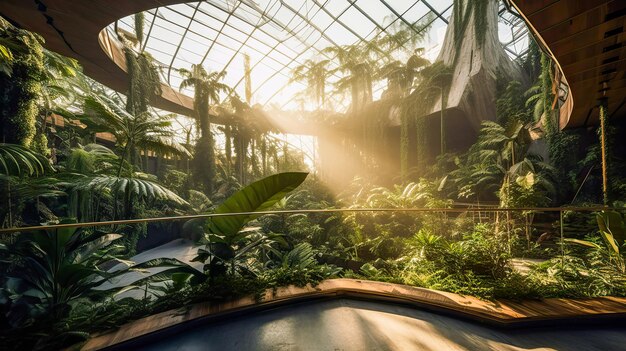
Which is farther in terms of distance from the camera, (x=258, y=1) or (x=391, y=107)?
(x=391, y=107)

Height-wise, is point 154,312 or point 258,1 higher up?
point 258,1

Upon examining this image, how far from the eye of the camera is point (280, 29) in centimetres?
1648

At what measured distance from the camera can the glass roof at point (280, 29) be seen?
48.4 feet

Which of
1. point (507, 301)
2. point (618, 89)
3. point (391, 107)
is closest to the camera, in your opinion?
point (507, 301)

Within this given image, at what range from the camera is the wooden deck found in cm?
208

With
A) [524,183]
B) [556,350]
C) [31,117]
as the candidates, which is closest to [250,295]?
[556,350]

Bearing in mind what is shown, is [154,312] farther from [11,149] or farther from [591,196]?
[591,196]

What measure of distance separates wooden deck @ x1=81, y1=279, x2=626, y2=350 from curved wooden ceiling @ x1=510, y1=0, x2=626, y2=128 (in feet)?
10.6

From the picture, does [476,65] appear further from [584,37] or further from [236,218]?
[236,218]

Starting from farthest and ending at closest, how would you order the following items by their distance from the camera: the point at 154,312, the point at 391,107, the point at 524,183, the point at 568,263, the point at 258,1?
the point at 391,107, the point at 258,1, the point at 524,183, the point at 568,263, the point at 154,312

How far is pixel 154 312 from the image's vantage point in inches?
92.2

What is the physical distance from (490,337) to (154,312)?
3.30 meters

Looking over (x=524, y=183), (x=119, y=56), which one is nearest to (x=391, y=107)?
(x=524, y=183)

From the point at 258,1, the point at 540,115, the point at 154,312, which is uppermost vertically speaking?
the point at 258,1
